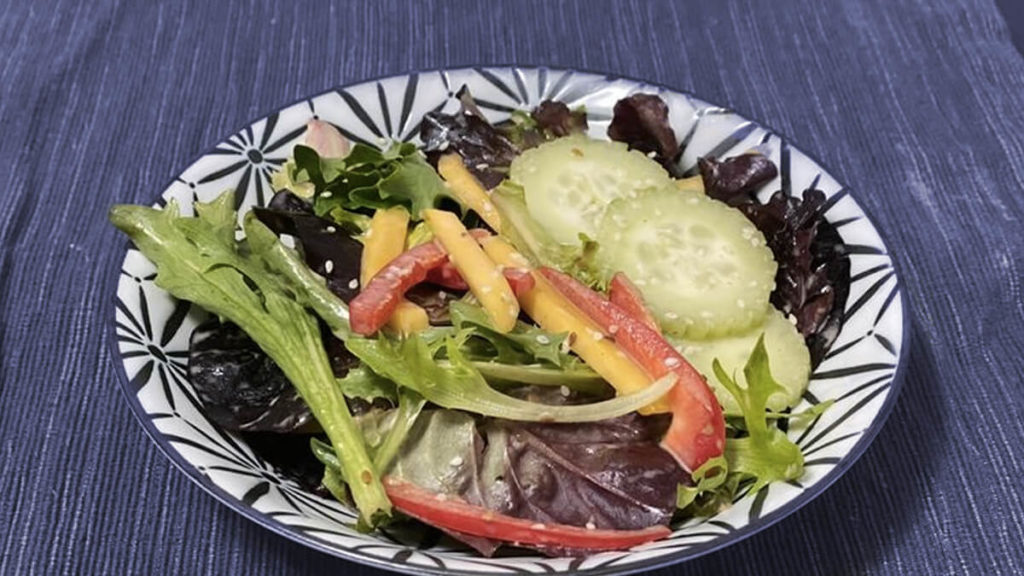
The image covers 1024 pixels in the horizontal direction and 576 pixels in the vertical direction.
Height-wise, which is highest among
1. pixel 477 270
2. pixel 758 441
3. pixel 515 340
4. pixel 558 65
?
pixel 558 65

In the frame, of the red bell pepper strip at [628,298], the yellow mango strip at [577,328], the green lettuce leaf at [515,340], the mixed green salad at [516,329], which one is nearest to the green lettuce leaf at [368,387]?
the mixed green salad at [516,329]

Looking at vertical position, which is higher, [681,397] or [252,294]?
[252,294]

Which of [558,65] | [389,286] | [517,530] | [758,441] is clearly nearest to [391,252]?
[389,286]

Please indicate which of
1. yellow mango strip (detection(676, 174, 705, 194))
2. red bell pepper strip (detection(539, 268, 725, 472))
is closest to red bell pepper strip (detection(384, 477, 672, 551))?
red bell pepper strip (detection(539, 268, 725, 472))

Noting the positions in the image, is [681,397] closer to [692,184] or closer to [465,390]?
[465,390]

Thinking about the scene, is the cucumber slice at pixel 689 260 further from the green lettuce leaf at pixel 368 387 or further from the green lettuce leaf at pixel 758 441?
the green lettuce leaf at pixel 368 387

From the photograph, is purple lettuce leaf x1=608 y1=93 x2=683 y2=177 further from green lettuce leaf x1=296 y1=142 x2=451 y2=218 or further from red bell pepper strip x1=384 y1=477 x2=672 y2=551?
red bell pepper strip x1=384 y1=477 x2=672 y2=551

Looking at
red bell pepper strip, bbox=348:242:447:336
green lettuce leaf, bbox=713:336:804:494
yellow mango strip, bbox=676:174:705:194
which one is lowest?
green lettuce leaf, bbox=713:336:804:494
